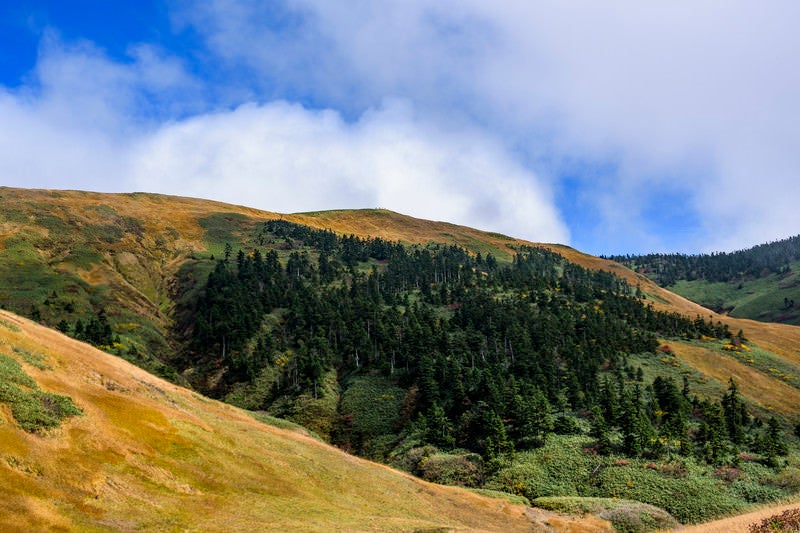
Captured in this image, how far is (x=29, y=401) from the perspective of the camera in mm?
27891

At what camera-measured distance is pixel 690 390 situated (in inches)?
4141

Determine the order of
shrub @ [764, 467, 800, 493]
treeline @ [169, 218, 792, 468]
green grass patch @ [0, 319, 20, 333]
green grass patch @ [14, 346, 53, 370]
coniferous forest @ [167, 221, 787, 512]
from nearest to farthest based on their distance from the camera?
1. green grass patch @ [14, 346, 53, 370]
2. green grass patch @ [0, 319, 20, 333]
3. shrub @ [764, 467, 800, 493]
4. coniferous forest @ [167, 221, 787, 512]
5. treeline @ [169, 218, 792, 468]

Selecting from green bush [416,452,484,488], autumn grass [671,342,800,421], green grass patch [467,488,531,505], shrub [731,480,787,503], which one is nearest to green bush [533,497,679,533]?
green grass patch [467,488,531,505]

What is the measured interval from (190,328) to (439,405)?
91.2 m

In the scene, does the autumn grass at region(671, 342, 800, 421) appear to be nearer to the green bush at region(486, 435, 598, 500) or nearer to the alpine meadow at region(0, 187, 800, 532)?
the alpine meadow at region(0, 187, 800, 532)

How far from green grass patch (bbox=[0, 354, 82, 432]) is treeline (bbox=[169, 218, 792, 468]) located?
207ft

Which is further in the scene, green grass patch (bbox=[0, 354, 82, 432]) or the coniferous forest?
the coniferous forest

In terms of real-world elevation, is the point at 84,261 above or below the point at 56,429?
above

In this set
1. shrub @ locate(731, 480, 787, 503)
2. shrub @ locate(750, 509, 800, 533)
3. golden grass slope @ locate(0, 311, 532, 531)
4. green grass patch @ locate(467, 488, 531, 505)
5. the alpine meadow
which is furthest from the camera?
shrub @ locate(731, 480, 787, 503)

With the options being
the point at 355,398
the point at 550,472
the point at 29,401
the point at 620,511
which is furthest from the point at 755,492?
the point at 29,401

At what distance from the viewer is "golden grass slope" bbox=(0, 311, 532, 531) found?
888 inches

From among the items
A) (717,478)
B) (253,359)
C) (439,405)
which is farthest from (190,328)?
(717,478)

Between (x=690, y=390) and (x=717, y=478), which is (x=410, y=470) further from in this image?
(x=690, y=390)

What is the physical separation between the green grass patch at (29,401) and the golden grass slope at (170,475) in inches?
24.2
